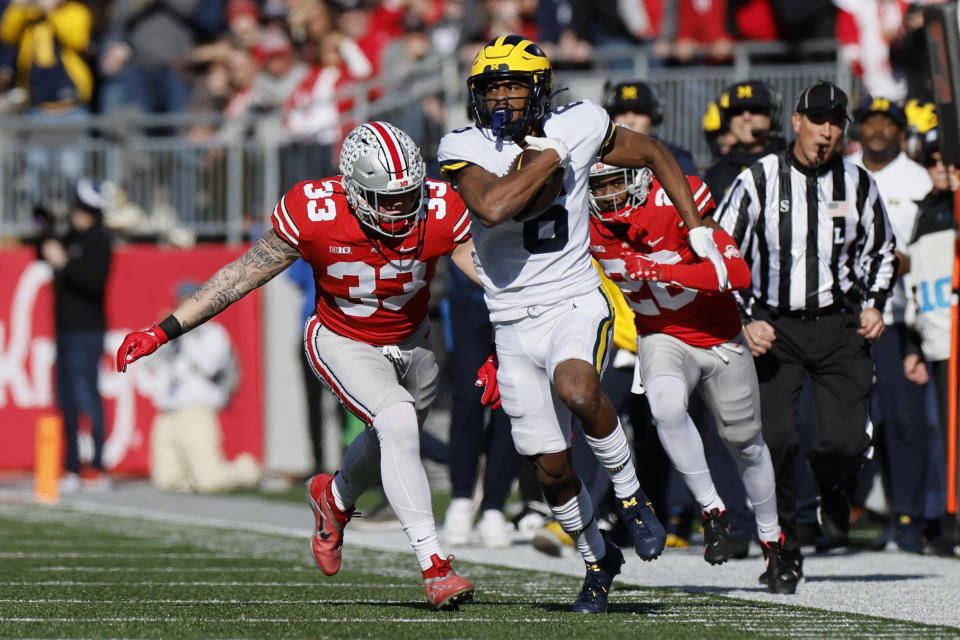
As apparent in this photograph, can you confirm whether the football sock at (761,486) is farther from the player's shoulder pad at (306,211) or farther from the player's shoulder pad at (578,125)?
the player's shoulder pad at (306,211)

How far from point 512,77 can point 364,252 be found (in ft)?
3.00

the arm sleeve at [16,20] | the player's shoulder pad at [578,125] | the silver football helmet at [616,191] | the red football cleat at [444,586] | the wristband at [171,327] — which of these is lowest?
the red football cleat at [444,586]

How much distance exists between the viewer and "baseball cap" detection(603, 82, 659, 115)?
345 inches

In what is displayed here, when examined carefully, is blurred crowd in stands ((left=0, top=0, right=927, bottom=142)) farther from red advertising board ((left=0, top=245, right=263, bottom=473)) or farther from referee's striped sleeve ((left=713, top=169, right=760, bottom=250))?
referee's striped sleeve ((left=713, top=169, right=760, bottom=250))

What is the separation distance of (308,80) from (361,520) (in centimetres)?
584

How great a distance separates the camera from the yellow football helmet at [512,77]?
626 cm

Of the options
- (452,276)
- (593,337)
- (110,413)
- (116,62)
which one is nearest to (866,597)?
(593,337)

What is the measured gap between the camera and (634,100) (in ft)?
28.8

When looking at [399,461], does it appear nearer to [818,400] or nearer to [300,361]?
[818,400]

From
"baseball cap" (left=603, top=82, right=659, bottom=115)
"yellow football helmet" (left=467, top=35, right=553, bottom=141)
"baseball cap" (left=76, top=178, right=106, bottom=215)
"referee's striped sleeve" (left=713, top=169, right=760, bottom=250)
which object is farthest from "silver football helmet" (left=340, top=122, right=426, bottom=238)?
"baseball cap" (left=76, top=178, right=106, bottom=215)

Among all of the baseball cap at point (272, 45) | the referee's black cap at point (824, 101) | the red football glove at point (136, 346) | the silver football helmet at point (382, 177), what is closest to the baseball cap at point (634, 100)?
the referee's black cap at point (824, 101)

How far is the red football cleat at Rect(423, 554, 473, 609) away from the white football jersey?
3.03 ft

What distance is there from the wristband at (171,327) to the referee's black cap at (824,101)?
287 centimetres

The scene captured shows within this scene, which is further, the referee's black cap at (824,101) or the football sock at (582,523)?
the referee's black cap at (824,101)
